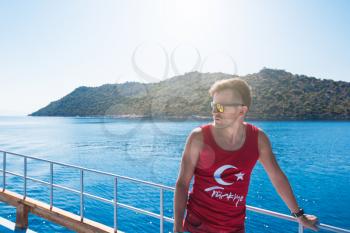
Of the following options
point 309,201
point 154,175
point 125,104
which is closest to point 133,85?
point 125,104

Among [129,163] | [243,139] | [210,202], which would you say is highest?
[243,139]

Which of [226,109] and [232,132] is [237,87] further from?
[232,132]

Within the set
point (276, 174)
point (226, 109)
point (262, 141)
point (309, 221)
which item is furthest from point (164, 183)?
point (226, 109)

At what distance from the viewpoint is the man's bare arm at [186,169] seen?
172cm

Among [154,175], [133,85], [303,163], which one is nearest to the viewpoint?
[154,175]

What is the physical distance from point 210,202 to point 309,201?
62.5ft

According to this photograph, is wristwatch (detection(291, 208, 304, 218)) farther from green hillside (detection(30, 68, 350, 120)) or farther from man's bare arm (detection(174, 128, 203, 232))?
green hillside (detection(30, 68, 350, 120))

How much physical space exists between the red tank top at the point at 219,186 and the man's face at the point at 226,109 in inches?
2.5

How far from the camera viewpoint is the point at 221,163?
173 centimetres

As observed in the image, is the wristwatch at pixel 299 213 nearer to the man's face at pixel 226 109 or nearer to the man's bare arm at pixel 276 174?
the man's bare arm at pixel 276 174

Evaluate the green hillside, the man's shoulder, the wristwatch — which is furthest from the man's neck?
the green hillside

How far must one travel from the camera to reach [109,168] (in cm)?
2966

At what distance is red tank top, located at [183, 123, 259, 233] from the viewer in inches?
68.2

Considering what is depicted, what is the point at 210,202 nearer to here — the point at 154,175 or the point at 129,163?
the point at 154,175
